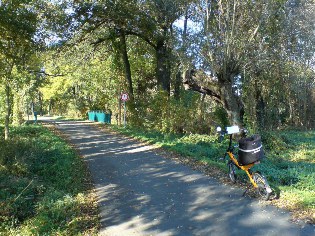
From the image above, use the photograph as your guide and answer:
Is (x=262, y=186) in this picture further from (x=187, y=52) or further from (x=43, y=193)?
(x=187, y=52)

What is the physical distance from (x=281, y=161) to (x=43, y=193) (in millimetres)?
8118

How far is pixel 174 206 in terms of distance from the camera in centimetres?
680

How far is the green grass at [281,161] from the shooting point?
6449 millimetres

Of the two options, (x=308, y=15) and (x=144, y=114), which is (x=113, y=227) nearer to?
(x=144, y=114)

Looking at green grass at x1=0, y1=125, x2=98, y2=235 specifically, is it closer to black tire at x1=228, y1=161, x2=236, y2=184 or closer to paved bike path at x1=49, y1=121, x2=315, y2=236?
paved bike path at x1=49, y1=121, x2=315, y2=236

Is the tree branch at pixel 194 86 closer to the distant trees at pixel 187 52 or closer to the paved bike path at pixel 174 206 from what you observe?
the distant trees at pixel 187 52

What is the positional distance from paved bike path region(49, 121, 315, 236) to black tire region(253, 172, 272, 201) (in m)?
0.23

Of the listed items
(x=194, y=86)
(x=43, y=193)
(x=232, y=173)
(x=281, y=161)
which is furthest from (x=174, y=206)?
(x=194, y=86)

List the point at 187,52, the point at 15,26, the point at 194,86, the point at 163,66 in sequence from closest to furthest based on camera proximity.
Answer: the point at 15,26, the point at 194,86, the point at 187,52, the point at 163,66

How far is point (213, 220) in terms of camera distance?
595 centimetres

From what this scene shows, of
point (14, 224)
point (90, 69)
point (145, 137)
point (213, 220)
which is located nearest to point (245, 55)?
point (145, 137)

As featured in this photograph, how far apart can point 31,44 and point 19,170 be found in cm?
707

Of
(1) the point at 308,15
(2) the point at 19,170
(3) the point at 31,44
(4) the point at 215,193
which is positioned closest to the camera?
(4) the point at 215,193

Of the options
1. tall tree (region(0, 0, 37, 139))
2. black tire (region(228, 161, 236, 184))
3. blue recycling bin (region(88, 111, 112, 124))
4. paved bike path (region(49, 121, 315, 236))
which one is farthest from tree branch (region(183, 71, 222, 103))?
blue recycling bin (region(88, 111, 112, 124))
